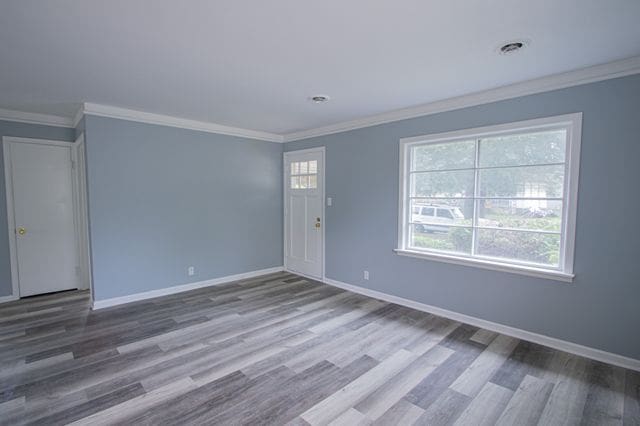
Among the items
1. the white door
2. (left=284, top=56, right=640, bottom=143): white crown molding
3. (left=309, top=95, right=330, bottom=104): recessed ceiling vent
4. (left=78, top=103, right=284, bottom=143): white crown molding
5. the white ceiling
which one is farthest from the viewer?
the white door

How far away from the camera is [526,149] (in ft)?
10.0

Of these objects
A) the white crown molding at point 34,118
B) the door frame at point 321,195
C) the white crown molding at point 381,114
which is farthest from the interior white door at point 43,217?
the door frame at point 321,195

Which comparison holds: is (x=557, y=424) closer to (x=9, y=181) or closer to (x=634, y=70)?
(x=634, y=70)

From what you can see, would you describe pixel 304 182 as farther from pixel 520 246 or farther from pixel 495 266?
pixel 520 246

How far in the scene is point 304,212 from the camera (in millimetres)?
5305

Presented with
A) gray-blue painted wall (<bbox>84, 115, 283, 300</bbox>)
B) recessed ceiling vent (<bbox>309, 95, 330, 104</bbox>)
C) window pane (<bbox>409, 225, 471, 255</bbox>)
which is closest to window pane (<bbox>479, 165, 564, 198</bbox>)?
window pane (<bbox>409, 225, 471, 255</bbox>)

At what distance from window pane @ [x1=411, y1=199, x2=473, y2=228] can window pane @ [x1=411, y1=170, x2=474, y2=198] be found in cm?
9

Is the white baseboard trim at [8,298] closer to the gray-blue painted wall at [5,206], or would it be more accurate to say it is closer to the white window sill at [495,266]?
the gray-blue painted wall at [5,206]

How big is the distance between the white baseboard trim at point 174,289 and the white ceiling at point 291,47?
2.42 m

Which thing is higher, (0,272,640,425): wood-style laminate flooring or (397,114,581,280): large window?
(397,114,581,280): large window

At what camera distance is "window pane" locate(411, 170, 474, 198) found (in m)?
3.47

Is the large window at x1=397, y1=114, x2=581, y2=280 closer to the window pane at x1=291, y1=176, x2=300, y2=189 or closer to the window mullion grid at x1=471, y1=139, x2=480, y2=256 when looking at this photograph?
the window mullion grid at x1=471, y1=139, x2=480, y2=256

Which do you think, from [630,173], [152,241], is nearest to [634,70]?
[630,173]

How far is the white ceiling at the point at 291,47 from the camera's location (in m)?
1.80
